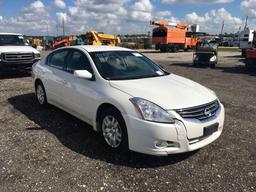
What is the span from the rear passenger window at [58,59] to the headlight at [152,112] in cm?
237

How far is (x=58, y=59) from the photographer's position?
5781 millimetres

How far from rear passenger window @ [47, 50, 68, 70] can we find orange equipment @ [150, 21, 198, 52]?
27.2m

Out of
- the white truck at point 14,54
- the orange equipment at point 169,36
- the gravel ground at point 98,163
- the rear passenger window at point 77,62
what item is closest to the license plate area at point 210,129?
the gravel ground at point 98,163

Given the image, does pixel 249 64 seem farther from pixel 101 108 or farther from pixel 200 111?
pixel 101 108

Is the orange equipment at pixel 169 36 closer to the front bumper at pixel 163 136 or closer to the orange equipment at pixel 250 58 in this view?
the orange equipment at pixel 250 58

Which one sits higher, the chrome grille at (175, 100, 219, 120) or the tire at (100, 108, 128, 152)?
the chrome grille at (175, 100, 219, 120)

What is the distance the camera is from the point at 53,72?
5668 millimetres

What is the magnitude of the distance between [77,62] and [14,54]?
6.61 m

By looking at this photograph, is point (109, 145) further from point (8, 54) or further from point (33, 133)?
point (8, 54)

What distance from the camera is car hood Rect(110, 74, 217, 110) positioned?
3727mm

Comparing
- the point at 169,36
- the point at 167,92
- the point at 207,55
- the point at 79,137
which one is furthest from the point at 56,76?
the point at 169,36

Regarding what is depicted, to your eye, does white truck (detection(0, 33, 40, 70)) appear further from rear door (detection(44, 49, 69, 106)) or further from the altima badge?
the altima badge

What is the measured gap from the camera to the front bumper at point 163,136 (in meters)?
3.53

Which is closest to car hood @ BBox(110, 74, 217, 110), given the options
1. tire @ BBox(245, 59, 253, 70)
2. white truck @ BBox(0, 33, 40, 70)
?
white truck @ BBox(0, 33, 40, 70)
